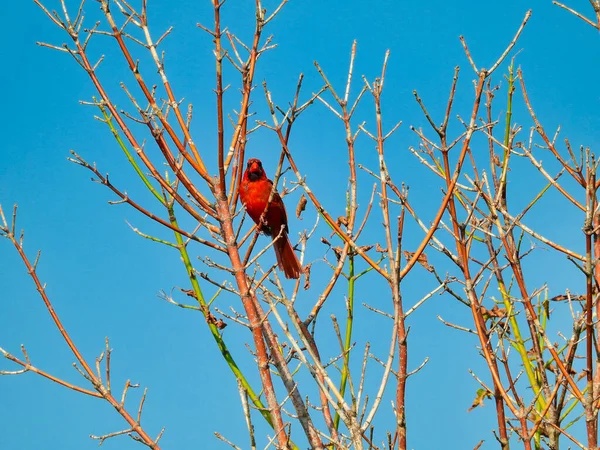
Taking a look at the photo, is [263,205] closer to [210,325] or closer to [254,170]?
[254,170]

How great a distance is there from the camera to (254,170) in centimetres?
723

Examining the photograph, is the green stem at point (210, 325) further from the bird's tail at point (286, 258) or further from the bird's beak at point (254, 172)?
the bird's beak at point (254, 172)

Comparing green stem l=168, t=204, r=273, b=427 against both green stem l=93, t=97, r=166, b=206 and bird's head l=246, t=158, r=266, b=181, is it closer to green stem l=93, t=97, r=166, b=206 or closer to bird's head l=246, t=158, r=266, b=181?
green stem l=93, t=97, r=166, b=206

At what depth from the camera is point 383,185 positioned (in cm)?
356

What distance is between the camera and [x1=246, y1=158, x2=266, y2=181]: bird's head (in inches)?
283

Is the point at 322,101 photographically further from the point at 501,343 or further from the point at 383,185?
the point at 501,343

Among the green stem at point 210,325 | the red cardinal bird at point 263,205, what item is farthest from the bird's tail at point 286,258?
the green stem at point 210,325

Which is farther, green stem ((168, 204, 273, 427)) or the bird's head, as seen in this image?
the bird's head

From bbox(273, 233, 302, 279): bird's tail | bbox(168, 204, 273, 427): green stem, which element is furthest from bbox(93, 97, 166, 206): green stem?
bbox(273, 233, 302, 279): bird's tail

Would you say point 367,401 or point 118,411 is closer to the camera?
point 367,401

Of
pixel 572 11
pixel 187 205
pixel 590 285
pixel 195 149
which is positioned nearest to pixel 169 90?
pixel 195 149

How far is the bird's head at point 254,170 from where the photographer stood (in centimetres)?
718

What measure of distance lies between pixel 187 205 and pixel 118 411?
3.68 ft

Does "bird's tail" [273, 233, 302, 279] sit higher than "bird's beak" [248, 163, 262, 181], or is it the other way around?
"bird's beak" [248, 163, 262, 181]
